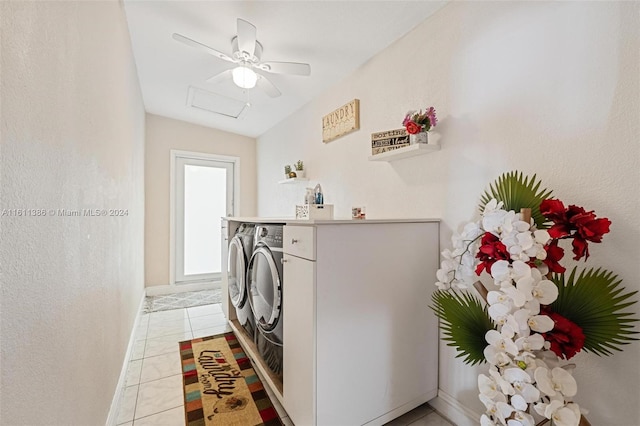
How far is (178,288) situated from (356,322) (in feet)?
11.3

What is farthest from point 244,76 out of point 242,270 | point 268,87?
point 242,270

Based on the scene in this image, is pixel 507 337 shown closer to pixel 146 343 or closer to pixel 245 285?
pixel 245 285

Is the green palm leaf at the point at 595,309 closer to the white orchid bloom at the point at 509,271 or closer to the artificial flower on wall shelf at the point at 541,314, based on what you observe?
the artificial flower on wall shelf at the point at 541,314

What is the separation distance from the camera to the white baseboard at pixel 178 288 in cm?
362

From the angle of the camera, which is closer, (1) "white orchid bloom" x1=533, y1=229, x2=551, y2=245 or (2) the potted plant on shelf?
(1) "white orchid bloom" x1=533, y1=229, x2=551, y2=245

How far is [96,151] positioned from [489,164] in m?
1.86

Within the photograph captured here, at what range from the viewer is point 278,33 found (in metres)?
1.83

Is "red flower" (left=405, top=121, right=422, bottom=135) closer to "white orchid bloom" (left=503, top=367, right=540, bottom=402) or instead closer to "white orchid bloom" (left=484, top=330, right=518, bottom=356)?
"white orchid bloom" (left=484, top=330, right=518, bottom=356)

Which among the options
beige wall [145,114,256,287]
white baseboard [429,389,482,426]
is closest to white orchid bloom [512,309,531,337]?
white baseboard [429,389,482,426]

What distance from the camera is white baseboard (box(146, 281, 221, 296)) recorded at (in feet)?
11.9

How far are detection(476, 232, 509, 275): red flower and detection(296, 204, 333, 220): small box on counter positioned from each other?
0.96 meters

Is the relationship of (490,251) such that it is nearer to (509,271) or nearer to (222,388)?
(509,271)

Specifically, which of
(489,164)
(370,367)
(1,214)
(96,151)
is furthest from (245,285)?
(489,164)

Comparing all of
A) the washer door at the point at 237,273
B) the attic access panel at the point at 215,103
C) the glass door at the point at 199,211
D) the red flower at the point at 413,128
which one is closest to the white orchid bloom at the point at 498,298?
the red flower at the point at 413,128
